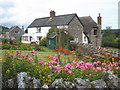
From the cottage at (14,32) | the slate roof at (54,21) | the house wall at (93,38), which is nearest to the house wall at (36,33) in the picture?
the slate roof at (54,21)

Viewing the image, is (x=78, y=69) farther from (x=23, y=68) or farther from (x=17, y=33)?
(x=17, y=33)

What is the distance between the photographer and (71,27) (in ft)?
88.8

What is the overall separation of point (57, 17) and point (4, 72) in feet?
79.4

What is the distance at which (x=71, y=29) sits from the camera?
27.1m

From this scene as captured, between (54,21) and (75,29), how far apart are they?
3.87 meters

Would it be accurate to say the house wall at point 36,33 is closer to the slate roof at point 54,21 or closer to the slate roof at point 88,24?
the slate roof at point 54,21

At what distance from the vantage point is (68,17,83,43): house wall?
88.8 feet

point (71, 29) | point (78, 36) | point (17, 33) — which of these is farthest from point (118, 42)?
point (17, 33)

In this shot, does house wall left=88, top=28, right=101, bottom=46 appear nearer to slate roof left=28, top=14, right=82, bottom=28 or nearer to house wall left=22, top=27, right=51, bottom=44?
slate roof left=28, top=14, right=82, bottom=28

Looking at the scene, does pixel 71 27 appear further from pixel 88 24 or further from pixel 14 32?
pixel 14 32

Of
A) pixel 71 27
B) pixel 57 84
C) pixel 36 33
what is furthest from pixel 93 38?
pixel 57 84

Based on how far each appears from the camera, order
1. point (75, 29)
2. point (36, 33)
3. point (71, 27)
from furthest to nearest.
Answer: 1. point (36, 33)
2. point (75, 29)
3. point (71, 27)

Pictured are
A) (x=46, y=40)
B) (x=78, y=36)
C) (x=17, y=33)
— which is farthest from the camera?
(x=17, y=33)

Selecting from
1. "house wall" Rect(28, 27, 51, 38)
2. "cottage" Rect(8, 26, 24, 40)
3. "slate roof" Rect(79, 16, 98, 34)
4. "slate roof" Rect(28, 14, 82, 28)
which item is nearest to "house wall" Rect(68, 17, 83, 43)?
"slate roof" Rect(28, 14, 82, 28)
